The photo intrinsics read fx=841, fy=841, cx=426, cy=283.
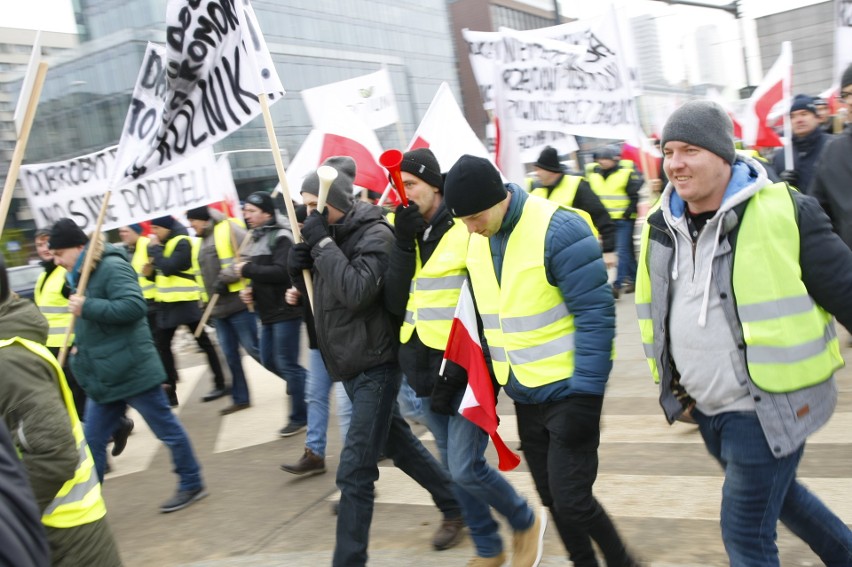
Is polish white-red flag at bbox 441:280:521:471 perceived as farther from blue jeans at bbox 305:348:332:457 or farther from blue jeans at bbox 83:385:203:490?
blue jeans at bbox 83:385:203:490

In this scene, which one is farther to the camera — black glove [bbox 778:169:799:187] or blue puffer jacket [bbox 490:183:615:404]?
black glove [bbox 778:169:799:187]

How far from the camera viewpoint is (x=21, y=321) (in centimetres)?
283

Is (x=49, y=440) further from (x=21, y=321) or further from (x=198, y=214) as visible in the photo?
(x=198, y=214)

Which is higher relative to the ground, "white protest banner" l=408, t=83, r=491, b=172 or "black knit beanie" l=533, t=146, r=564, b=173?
"white protest banner" l=408, t=83, r=491, b=172

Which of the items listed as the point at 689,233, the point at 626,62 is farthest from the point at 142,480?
the point at 626,62

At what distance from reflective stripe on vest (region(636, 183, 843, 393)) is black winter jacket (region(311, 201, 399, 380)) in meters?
1.85

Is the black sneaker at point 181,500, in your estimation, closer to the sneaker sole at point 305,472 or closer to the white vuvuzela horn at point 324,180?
the sneaker sole at point 305,472

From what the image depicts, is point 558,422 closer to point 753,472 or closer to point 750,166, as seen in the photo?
point 753,472

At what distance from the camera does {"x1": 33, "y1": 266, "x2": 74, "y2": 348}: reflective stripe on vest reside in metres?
6.36

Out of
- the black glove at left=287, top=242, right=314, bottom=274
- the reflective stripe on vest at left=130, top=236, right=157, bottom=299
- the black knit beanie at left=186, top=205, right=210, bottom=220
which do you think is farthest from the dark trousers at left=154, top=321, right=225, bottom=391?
the black glove at left=287, top=242, right=314, bottom=274

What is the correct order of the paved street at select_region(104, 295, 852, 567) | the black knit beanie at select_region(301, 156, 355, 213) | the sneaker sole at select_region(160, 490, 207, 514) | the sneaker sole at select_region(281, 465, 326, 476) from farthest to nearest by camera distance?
1. the sneaker sole at select_region(281, 465, 326, 476)
2. the sneaker sole at select_region(160, 490, 207, 514)
3. the black knit beanie at select_region(301, 156, 355, 213)
4. the paved street at select_region(104, 295, 852, 567)

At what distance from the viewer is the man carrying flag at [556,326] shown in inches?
123

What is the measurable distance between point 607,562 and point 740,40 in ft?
70.4

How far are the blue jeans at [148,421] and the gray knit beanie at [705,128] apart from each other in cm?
385
